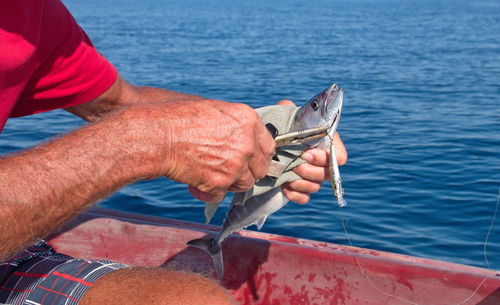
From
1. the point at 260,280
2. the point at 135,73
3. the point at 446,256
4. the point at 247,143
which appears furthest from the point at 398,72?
the point at 247,143

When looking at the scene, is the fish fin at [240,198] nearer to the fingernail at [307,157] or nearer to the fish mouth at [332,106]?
the fingernail at [307,157]

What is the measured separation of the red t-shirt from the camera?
2412 mm

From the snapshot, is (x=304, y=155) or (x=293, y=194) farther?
(x=293, y=194)

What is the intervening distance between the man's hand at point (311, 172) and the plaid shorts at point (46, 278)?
945 millimetres

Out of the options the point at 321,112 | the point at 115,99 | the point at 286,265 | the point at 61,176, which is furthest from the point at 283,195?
the point at 61,176

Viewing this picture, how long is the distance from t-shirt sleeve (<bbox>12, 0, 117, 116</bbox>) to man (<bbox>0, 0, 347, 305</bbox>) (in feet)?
0.68

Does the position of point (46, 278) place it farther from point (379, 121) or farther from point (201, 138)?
point (379, 121)

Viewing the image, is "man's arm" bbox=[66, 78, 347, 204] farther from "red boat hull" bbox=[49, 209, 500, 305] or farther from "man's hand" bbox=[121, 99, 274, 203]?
"red boat hull" bbox=[49, 209, 500, 305]

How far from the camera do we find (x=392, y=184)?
728 cm

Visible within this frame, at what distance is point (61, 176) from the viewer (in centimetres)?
204

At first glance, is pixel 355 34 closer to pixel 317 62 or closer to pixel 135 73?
pixel 317 62

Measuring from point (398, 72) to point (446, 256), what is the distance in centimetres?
1109

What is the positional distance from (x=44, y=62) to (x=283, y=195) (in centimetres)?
132

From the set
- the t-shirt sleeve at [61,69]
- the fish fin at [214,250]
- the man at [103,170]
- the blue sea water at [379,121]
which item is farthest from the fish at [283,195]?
the blue sea water at [379,121]
